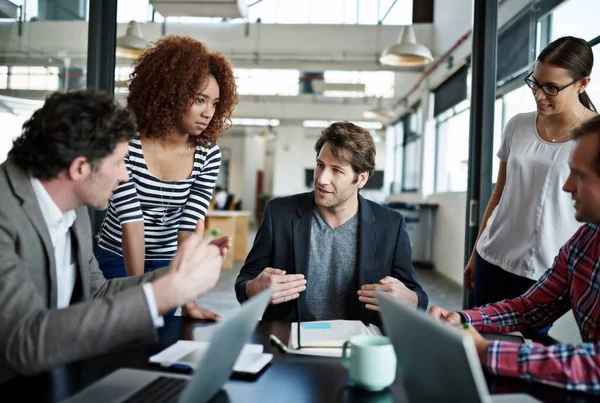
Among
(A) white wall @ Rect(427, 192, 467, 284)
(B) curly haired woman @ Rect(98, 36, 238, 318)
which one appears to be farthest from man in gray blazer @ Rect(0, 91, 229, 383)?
(A) white wall @ Rect(427, 192, 467, 284)

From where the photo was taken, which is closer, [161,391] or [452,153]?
[161,391]

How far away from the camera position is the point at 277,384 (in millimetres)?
1101

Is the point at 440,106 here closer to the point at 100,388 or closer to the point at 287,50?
the point at 287,50

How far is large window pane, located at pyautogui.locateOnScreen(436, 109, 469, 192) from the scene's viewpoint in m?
7.53

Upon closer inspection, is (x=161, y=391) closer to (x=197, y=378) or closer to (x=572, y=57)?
(x=197, y=378)

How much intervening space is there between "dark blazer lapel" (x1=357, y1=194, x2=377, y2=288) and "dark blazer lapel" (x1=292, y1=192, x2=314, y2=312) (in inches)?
7.8

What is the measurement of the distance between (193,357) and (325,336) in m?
0.35

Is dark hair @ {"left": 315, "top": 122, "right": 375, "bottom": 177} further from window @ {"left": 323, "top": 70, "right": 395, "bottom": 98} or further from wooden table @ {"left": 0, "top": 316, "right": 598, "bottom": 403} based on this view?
window @ {"left": 323, "top": 70, "right": 395, "bottom": 98}

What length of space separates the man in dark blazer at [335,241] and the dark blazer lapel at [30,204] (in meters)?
0.87

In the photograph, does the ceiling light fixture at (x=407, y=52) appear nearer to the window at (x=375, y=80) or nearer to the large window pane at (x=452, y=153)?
the large window pane at (x=452, y=153)

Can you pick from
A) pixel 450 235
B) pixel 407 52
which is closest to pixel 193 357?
pixel 407 52

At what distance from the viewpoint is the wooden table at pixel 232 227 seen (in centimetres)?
757

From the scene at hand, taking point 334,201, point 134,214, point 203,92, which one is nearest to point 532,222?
point 334,201

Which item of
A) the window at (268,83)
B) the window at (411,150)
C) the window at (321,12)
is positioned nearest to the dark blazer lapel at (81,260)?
the window at (321,12)
